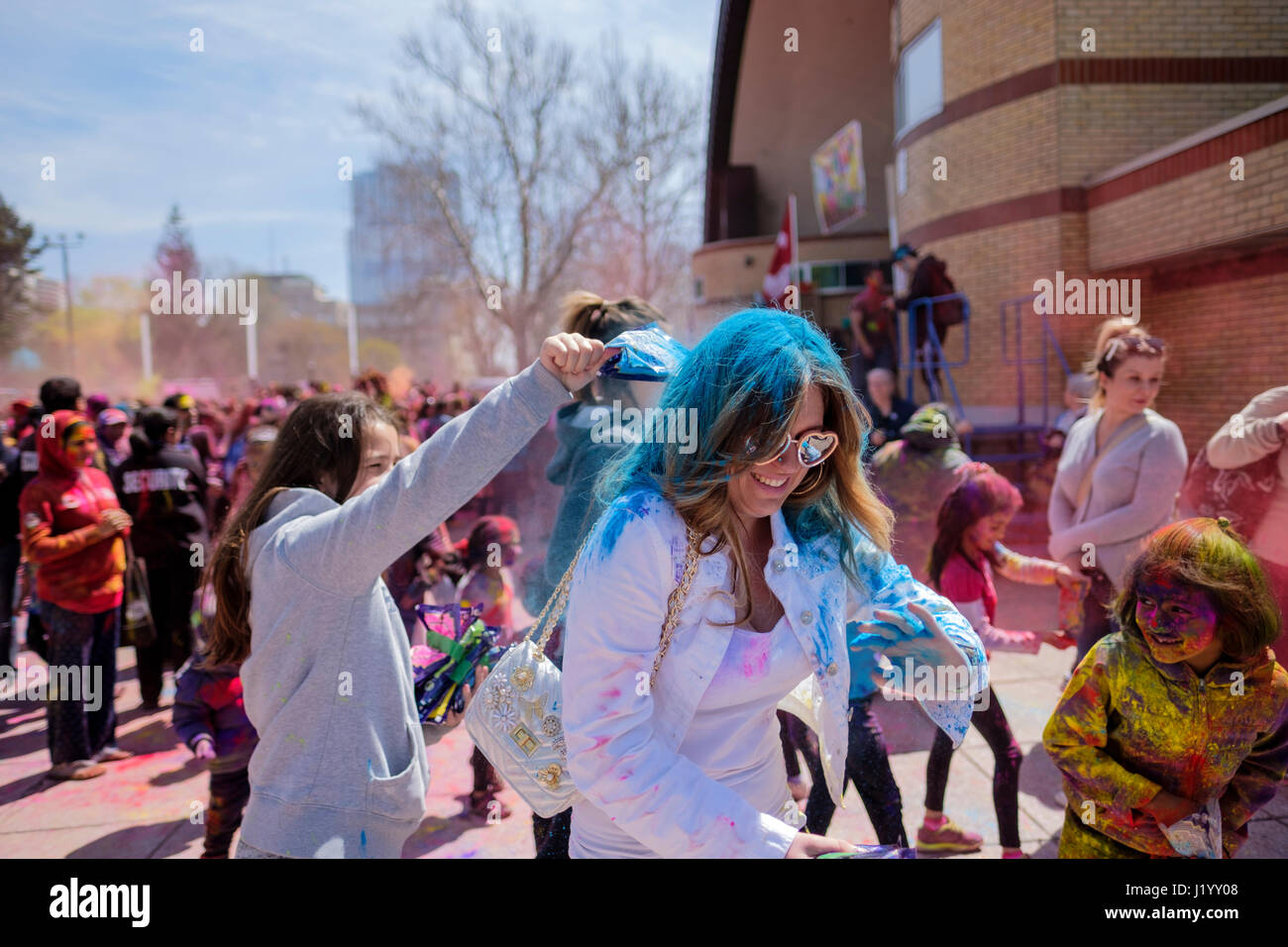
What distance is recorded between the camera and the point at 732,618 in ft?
4.92

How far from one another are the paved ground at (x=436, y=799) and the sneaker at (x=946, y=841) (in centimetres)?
6

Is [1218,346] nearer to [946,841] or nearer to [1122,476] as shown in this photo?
[1122,476]

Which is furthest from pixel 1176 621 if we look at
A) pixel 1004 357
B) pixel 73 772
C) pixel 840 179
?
pixel 840 179

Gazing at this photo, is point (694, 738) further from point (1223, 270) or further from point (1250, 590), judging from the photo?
point (1223, 270)

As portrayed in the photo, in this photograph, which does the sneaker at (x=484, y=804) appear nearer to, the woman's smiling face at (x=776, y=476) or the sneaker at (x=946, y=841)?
the sneaker at (x=946, y=841)

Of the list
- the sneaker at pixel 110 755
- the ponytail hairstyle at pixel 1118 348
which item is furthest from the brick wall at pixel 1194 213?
the sneaker at pixel 110 755

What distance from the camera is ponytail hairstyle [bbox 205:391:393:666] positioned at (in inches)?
73.4

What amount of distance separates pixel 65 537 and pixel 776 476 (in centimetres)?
407

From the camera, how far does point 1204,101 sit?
10.7 metres

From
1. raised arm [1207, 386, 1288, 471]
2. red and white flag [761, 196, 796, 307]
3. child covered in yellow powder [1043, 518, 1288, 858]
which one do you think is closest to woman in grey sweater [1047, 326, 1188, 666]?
raised arm [1207, 386, 1288, 471]

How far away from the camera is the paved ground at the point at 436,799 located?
3.42m

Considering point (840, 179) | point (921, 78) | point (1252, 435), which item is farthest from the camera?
point (840, 179)

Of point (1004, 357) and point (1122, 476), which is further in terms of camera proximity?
point (1004, 357)

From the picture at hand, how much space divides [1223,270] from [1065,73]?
11.0 feet
